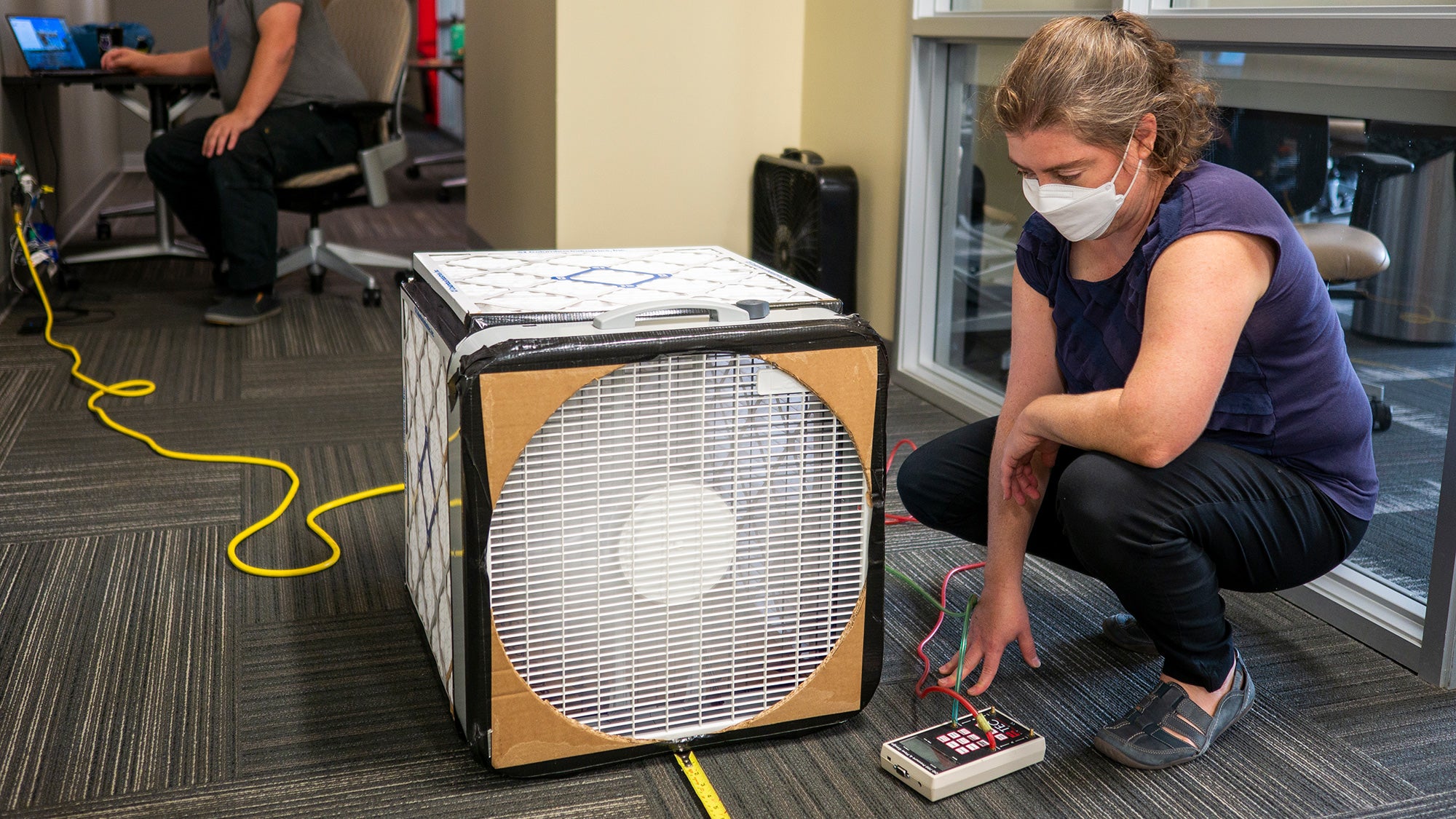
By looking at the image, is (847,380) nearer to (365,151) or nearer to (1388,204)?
(1388,204)

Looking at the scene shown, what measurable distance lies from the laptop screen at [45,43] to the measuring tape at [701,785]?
3.01 meters

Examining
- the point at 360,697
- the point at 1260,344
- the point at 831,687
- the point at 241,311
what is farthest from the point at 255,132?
the point at 1260,344

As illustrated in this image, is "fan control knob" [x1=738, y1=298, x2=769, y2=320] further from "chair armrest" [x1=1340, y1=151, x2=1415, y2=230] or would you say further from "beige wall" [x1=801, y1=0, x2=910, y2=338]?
"beige wall" [x1=801, y1=0, x2=910, y2=338]

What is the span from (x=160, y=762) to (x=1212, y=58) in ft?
5.98

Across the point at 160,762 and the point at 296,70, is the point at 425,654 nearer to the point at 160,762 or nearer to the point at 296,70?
the point at 160,762

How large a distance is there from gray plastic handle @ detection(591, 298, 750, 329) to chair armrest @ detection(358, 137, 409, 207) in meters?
2.43

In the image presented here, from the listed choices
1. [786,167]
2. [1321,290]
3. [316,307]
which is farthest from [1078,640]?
[316,307]

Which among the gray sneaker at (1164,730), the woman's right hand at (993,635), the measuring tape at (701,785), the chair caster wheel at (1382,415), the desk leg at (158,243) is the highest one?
the desk leg at (158,243)

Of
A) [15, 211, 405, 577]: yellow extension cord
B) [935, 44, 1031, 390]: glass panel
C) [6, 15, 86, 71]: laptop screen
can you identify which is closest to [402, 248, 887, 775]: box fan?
[15, 211, 405, 577]: yellow extension cord

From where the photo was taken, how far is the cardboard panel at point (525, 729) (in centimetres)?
118

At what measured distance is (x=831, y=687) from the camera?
1.33 meters

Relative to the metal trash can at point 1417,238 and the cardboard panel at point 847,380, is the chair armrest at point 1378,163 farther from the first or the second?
the cardboard panel at point 847,380

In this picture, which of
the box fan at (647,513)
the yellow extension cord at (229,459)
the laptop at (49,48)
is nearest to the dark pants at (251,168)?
the laptop at (49,48)

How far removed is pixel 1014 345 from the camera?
1.43m
